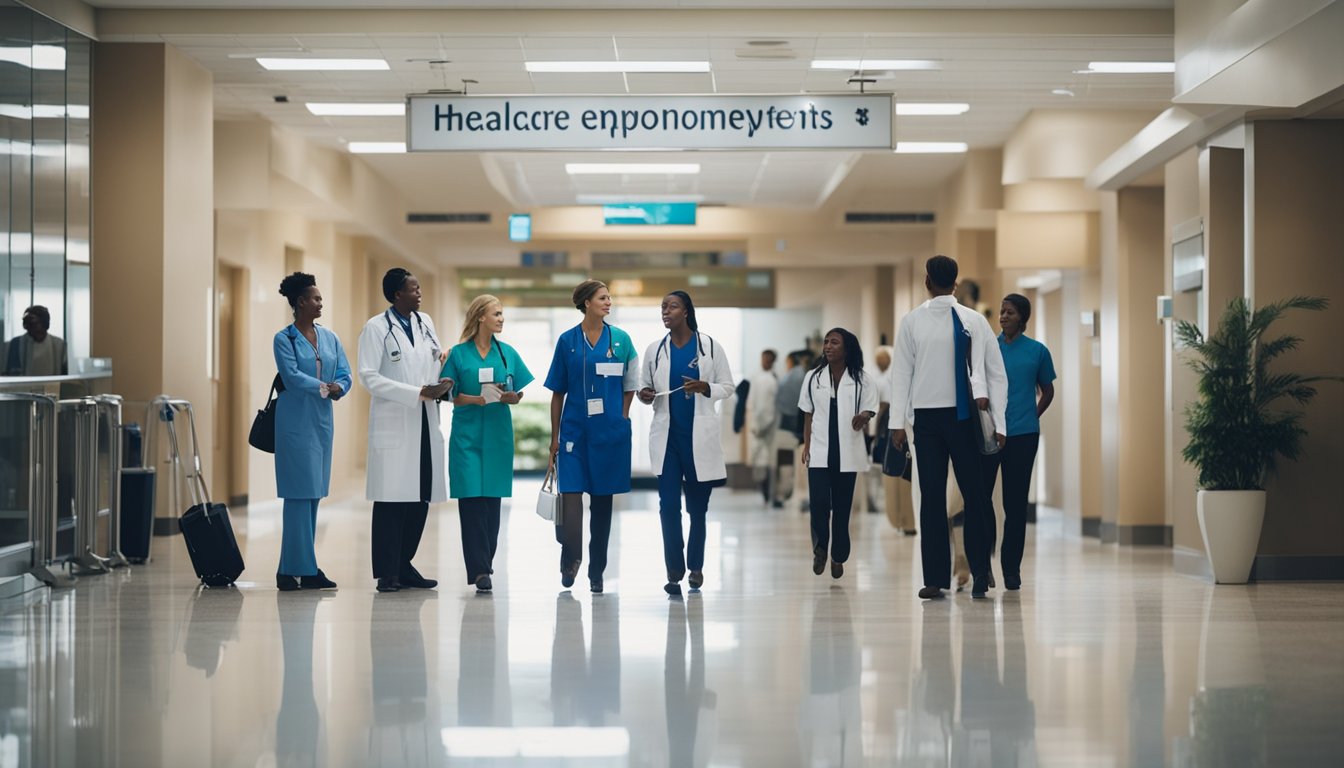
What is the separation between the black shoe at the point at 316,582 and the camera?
839 centimetres

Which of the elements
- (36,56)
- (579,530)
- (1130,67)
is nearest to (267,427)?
(579,530)

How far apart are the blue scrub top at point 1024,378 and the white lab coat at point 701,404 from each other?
1589 millimetres

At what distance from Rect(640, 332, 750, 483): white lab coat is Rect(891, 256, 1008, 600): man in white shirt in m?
0.91

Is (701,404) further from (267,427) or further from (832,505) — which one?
(267,427)

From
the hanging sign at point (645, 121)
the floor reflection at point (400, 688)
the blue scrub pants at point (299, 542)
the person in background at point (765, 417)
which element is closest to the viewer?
the floor reflection at point (400, 688)

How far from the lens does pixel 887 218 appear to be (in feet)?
64.8

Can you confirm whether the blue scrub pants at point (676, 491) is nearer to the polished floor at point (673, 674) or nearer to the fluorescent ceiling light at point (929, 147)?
the polished floor at point (673, 674)

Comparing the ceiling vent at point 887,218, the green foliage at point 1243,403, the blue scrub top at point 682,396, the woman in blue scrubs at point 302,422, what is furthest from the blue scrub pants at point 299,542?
the ceiling vent at point 887,218

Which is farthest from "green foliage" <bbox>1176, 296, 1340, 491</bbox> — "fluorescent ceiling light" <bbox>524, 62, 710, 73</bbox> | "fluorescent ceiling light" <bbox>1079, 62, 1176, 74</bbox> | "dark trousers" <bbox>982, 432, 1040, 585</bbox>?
"fluorescent ceiling light" <bbox>524, 62, 710, 73</bbox>

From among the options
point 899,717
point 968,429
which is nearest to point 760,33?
point 968,429

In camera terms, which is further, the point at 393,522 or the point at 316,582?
the point at 316,582

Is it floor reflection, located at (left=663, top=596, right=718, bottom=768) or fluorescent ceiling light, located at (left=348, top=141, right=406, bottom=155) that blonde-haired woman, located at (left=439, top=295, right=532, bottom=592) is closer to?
floor reflection, located at (left=663, top=596, right=718, bottom=768)

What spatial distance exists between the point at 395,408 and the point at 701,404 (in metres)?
1.64

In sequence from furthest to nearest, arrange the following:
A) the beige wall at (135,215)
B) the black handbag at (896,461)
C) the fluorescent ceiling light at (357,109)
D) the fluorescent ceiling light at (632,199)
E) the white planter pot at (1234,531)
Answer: the fluorescent ceiling light at (632,199) < the fluorescent ceiling light at (357,109) < the beige wall at (135,215) < the white planter pot at (1234,531) < the black handbag at (896,461)
